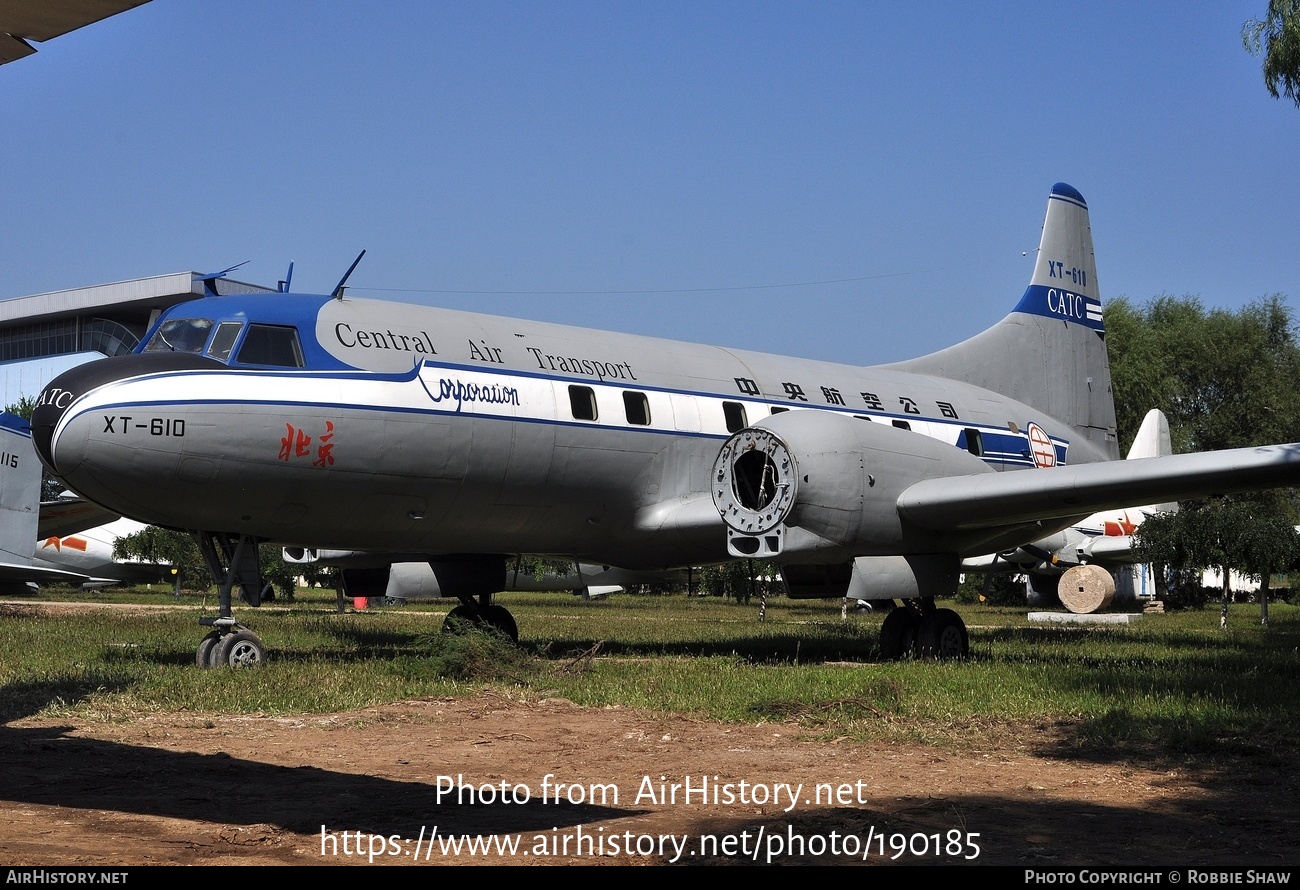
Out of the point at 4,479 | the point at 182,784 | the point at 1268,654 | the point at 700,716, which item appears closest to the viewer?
the point at 182,784

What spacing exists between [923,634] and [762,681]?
3768mm

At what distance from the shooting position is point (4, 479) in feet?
62.7

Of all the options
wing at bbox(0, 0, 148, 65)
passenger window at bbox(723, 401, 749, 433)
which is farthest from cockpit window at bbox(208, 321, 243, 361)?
wing at bbox(0, 0, 148, 65)

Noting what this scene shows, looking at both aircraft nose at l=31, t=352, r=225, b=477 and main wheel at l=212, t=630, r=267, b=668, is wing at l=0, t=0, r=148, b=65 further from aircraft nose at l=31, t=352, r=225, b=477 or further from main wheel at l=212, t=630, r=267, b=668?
main wheel at l=212, t=630, r=267, b=668

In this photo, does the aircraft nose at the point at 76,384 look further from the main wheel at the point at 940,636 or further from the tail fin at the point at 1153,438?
the tail fin at the point at 1153,438

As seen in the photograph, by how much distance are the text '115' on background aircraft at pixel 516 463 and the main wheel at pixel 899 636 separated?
4cm

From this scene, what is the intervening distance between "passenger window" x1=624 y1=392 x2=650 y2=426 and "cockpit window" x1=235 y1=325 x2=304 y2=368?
154 inches

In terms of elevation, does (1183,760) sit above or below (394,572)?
below

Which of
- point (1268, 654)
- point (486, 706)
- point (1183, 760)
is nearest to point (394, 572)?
point (486, 706)

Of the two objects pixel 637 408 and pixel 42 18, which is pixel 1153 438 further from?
pixel 42 18

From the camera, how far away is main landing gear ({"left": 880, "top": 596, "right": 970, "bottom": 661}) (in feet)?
48.5

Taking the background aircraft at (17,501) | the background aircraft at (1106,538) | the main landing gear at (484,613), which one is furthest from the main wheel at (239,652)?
the background aircraft at (1106,538)

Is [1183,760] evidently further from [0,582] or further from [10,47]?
[0,582]

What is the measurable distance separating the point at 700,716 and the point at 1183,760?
11.8 ft
